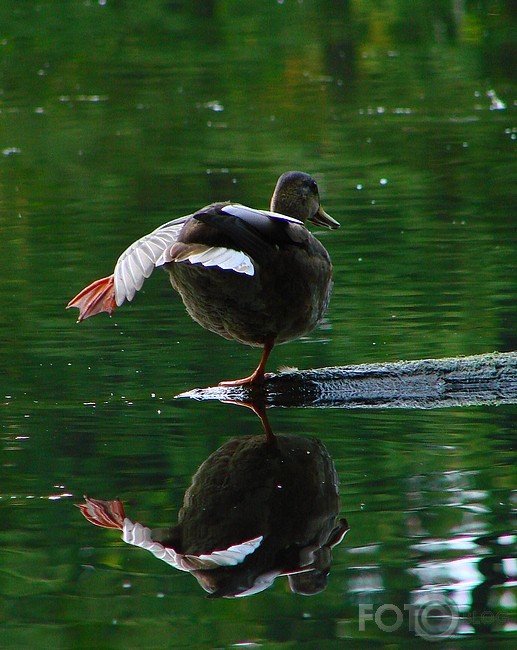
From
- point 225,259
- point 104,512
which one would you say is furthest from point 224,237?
point 104,512

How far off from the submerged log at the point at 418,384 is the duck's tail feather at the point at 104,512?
4.72 ft

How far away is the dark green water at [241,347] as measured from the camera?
4.20m

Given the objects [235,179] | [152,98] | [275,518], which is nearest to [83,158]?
[235,179]

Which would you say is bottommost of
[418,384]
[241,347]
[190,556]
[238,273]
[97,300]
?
[241,347]

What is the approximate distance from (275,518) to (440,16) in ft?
72.8

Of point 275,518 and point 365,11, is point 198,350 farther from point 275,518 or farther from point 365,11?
point 365,11

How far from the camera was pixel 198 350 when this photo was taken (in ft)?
24.4

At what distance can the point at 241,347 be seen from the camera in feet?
25.0

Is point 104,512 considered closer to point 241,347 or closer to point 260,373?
point 260,373

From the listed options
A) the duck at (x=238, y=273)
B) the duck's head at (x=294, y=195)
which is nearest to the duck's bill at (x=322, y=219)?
the duck's head at (x=294, y=195)

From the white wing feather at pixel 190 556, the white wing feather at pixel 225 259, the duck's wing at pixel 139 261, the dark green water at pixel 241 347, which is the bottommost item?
the dark green water at pixel 241 347

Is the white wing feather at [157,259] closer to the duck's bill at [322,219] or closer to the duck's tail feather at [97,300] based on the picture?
the duck's tail feather at [97,300]

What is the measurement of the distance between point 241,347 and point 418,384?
163 cm

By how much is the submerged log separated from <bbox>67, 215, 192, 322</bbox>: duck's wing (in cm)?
94
